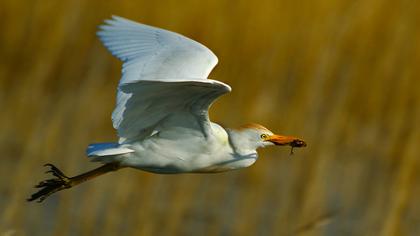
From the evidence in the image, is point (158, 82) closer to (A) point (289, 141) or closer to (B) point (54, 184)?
(A) point (289, 141)

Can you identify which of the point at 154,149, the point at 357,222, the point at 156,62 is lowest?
the point at 357,222

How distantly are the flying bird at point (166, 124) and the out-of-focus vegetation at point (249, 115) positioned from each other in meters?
0.77

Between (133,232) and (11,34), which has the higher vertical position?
(11,34)

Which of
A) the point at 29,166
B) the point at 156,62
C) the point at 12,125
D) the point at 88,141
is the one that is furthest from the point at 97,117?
the point at 156,62

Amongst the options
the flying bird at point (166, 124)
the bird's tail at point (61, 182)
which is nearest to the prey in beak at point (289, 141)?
the flying bird at point (166, 124)

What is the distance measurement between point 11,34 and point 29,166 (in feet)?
6.39

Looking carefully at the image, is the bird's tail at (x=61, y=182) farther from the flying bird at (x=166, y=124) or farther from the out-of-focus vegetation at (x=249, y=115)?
the out-of-focus vegetation at (x=249, y=115)

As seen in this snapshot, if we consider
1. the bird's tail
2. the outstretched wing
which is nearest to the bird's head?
the outstretched wing

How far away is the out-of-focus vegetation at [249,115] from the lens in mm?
4742

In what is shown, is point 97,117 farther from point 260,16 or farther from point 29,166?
point 29,166

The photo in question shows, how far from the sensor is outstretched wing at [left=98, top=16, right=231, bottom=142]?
3294 millimetres

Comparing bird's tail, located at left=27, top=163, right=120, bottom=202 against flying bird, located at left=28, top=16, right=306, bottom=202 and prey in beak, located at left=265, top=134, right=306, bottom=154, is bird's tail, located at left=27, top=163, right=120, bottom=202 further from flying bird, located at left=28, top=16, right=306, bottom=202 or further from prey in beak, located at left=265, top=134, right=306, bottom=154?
prey in beak, located at left=265, top=134, right=306, bottom=154

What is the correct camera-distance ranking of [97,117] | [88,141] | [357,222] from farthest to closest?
[97,117], [88,141], [357,222]

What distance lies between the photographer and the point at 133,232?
453cm
